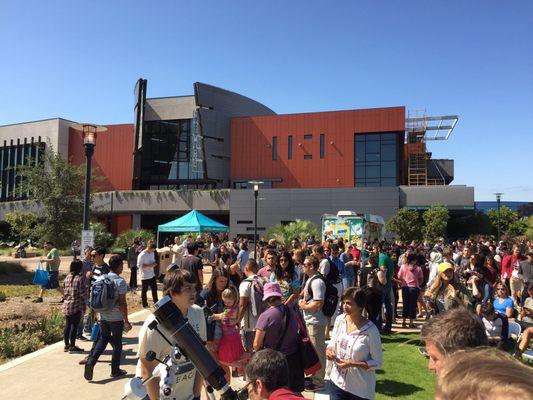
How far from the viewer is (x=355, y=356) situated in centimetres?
366

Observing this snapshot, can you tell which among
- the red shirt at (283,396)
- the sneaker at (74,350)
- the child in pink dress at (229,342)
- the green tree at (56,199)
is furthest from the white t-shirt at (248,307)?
the green tree at (56,199)

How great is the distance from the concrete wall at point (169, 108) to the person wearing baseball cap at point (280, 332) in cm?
4364

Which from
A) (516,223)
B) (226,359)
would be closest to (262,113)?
(516,223)

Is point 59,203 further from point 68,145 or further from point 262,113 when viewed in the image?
point 262,113

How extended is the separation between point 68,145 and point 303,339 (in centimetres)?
5186

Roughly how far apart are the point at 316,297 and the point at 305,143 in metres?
38.4

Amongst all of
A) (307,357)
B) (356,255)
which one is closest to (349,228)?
(356,255)

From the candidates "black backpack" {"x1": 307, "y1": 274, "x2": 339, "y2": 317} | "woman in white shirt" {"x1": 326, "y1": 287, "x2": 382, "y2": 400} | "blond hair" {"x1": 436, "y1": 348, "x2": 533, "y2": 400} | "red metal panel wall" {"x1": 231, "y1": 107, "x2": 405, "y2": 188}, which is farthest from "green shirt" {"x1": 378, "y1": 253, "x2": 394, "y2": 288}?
"red metal panel wall" {"x1": 231, "y1": 107, "x2": 405, "y2": 188}

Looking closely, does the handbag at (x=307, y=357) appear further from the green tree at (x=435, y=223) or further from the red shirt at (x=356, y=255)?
the green tree at (x=435, y=223)

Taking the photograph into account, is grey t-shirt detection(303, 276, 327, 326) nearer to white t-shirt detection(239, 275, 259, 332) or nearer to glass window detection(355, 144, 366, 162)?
white t-shirt detection(239, 275, 259, 332)

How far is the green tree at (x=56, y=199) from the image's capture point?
2161 centimetres

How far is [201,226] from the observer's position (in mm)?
20797

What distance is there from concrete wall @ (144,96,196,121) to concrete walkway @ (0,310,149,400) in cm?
4050

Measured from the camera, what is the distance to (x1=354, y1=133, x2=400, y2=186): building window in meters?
40.5
